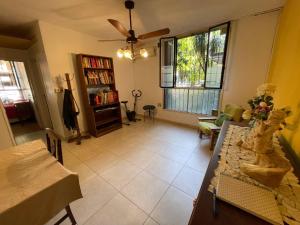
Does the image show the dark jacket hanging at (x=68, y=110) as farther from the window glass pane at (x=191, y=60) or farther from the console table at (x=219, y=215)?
the console table at (x=219, y=215)

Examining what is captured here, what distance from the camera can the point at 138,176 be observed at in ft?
6.47

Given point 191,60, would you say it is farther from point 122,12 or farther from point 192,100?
point 122,12

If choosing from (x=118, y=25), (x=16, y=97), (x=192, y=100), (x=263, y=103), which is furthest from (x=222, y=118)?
(x=16, y=97)

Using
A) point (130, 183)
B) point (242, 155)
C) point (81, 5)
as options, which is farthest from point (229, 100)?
point (81, 5)

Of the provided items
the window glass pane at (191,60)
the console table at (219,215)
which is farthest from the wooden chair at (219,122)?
the console table at (219,215)

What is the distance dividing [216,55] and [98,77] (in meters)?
2.94

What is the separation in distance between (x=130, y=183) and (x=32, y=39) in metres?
3.76

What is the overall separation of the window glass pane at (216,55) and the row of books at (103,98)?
2.53 metres

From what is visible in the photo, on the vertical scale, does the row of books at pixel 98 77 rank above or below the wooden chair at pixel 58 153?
above

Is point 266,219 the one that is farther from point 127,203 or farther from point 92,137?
point 92,137

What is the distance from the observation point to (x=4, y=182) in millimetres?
893

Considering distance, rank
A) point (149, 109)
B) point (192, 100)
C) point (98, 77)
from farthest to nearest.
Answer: point (149, 109) → point (192, 100) → point (98, 77)

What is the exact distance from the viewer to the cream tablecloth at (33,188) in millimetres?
750

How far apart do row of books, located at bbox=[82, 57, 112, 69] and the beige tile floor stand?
1.82 meters
